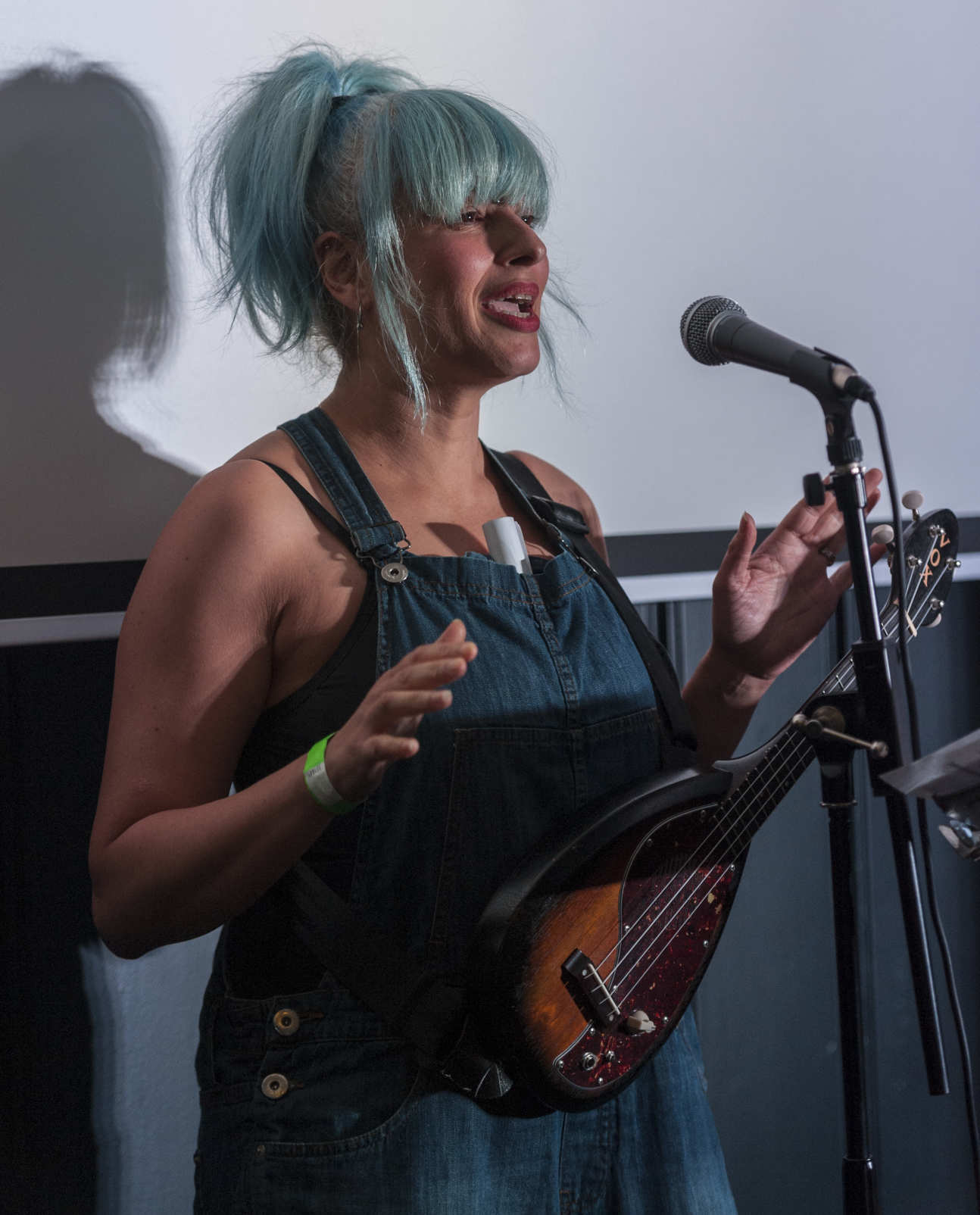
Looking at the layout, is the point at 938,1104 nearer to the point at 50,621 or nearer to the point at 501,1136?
the point at 501,1136

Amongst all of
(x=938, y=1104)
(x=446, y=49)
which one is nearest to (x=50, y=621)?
(x=446, y=49)

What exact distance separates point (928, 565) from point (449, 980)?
28.3 inches

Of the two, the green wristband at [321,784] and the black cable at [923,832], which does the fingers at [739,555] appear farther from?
the green wristband at [321,784]

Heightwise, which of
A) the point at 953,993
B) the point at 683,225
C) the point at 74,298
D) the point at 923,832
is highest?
the point at 683,225

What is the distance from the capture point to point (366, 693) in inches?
41.2

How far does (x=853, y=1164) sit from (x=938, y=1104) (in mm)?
1202

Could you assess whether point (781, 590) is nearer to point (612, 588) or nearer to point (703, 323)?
point (612, 588)

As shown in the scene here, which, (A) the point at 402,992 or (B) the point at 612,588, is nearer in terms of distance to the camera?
(A) the point at 402,992

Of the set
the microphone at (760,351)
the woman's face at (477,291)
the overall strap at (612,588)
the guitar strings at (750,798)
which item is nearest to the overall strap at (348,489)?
the woman's face at (477,291)

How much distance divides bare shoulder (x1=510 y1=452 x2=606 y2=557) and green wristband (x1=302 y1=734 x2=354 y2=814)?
25.8 inches

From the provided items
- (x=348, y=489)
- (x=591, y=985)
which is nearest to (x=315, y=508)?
(x=348, y=489)

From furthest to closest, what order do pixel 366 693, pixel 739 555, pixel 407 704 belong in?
pixel 739 555, pixel 366 693, pixel 407 704

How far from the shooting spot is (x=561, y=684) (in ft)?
3.76

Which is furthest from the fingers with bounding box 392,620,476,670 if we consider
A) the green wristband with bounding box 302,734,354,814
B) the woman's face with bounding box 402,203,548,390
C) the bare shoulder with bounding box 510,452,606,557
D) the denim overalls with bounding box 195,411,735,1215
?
the bare shoulder with bounding box 510,452,606,557
